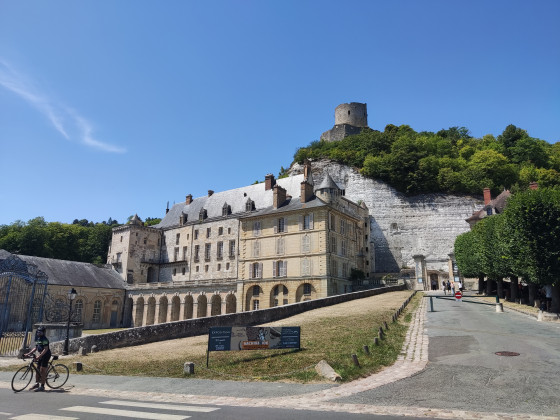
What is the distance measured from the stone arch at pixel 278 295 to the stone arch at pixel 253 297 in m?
1.52

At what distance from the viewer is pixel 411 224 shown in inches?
2185

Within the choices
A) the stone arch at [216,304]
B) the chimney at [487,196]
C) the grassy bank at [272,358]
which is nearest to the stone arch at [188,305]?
the stone arch at [216,304]

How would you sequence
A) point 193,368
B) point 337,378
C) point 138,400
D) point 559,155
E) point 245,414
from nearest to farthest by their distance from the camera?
point 245,414 → point 138,400 → point 337,378 → point 193,368 → point 559,155

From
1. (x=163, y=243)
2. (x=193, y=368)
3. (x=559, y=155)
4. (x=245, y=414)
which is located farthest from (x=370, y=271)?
(x=245, y=414)

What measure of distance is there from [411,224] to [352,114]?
34.0m

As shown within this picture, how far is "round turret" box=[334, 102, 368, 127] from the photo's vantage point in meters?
81.2

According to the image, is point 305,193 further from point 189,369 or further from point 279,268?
point 189,369

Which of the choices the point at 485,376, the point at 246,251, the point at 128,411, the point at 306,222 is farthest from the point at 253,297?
the point at 128,411

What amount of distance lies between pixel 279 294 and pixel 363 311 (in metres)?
18.4

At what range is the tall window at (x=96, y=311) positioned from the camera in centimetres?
4785

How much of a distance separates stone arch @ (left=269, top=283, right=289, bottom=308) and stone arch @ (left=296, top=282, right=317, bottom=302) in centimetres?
142

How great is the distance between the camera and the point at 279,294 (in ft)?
130

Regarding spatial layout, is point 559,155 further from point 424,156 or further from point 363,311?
point 363,311

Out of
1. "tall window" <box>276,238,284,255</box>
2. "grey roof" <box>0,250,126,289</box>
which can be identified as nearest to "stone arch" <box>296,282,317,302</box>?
"tall window" <box>276,238,284,255</box>
